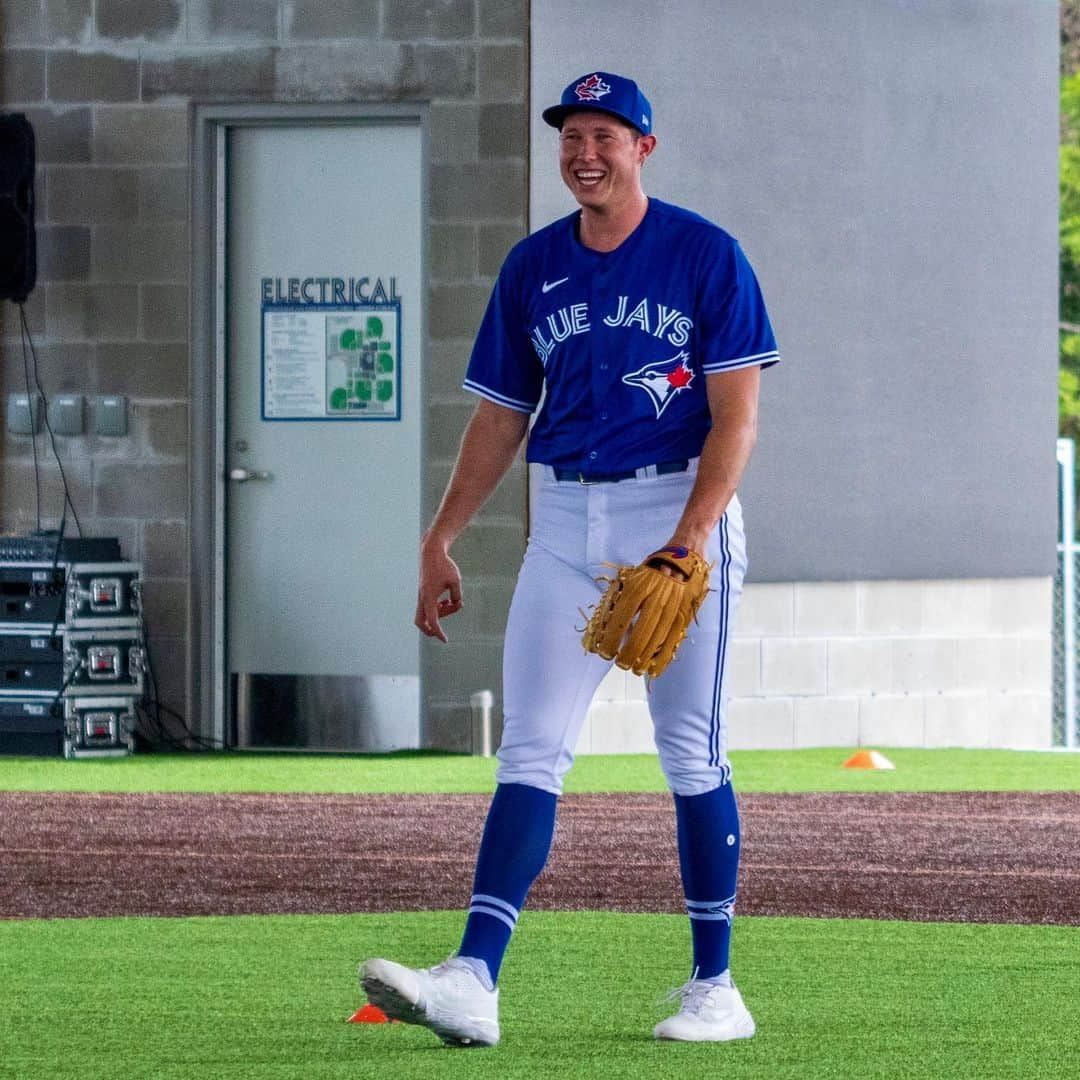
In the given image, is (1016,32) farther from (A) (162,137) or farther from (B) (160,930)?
(B) (160,930)

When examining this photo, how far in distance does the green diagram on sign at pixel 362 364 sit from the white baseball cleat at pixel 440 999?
791 centimetres

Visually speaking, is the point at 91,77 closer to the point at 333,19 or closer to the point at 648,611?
the point at 333,19

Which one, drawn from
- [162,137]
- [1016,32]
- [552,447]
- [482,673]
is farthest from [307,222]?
[552,447]

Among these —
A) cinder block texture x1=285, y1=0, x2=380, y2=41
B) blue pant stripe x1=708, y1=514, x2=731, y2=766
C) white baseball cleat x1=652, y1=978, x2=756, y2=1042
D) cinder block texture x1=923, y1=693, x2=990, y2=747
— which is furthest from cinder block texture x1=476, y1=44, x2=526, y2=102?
white baseball cleat x1=652, y1=978, x2=756, y2=1042

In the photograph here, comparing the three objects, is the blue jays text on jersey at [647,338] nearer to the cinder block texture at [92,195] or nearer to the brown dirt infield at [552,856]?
the brown dirt infield at [552,856]

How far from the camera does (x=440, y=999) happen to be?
181 inches

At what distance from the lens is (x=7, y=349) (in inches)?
501

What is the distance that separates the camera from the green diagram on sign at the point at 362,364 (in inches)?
490

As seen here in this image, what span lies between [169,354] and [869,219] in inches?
152

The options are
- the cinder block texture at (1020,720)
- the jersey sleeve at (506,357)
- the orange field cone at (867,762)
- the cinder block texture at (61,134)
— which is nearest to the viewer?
the jersey sleeve at (506,357)

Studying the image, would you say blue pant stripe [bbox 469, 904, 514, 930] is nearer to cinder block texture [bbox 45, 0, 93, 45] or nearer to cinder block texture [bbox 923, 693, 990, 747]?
cinder block texture [bbox 923, 693, 990, 747]

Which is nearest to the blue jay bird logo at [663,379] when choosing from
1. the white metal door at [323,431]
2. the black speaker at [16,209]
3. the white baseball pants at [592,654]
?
the white baseball pants at [592,654]

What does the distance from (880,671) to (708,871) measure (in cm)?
822

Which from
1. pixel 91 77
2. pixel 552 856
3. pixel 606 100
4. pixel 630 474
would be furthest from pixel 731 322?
pixel 91 77
